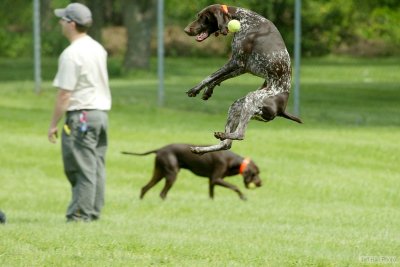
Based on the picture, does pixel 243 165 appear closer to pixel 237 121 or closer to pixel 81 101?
pixel 81 101

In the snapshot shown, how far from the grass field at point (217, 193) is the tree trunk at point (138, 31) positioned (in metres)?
8.84

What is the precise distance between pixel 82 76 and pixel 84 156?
32.9 inches

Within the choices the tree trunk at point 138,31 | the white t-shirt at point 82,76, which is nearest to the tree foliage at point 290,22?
the tree trunk at point 138,31

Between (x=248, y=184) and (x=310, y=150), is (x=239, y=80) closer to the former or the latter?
(x=310, y=150)

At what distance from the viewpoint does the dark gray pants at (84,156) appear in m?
11.7

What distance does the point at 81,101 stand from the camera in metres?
11.6

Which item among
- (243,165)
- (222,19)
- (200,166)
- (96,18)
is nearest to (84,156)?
(200,166)

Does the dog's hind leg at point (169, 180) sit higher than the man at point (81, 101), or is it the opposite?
the man at point (81, 101)

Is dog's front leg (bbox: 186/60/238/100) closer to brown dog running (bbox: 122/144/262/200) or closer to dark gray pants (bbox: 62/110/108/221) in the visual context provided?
dark gray pants (bbox: 62/110/108/221)

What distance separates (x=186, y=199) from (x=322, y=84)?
73.1 ft

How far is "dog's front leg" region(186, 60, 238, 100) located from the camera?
5.80 metres

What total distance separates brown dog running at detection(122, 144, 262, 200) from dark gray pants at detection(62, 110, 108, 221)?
3.33m

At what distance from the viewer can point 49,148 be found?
20625mm

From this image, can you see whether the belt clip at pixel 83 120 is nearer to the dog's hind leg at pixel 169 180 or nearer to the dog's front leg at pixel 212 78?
the dog's hind leg at pixel 169 180
